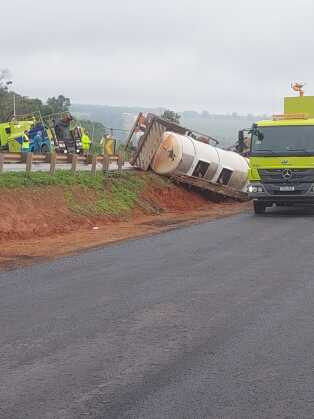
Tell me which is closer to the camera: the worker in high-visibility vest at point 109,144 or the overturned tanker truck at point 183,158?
the overturned tanker truck at point 183,158

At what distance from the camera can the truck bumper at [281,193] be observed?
67.0 feet

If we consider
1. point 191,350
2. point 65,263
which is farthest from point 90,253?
point 191,350

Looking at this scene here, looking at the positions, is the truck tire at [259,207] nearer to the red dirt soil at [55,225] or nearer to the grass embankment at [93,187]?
the red dirt soil at [55,225]

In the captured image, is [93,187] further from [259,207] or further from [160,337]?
[160,337]

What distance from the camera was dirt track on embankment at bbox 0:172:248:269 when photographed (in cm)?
1483

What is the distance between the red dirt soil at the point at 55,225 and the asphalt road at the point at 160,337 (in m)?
2.19

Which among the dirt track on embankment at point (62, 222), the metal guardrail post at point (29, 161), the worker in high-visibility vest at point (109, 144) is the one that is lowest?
the dirt track on embankment at point (62, 222)

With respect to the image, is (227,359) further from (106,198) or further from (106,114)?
(106,114)

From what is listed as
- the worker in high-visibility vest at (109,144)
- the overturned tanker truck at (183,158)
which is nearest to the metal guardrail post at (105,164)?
the overturned tanker truck at (183,158)

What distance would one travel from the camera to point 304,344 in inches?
273

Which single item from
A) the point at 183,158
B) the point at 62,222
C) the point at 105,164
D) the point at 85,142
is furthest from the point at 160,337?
the point at 85,142

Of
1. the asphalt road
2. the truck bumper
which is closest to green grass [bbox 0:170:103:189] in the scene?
the truck bumper

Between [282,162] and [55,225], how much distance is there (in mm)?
6601

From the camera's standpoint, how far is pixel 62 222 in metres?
19.2
